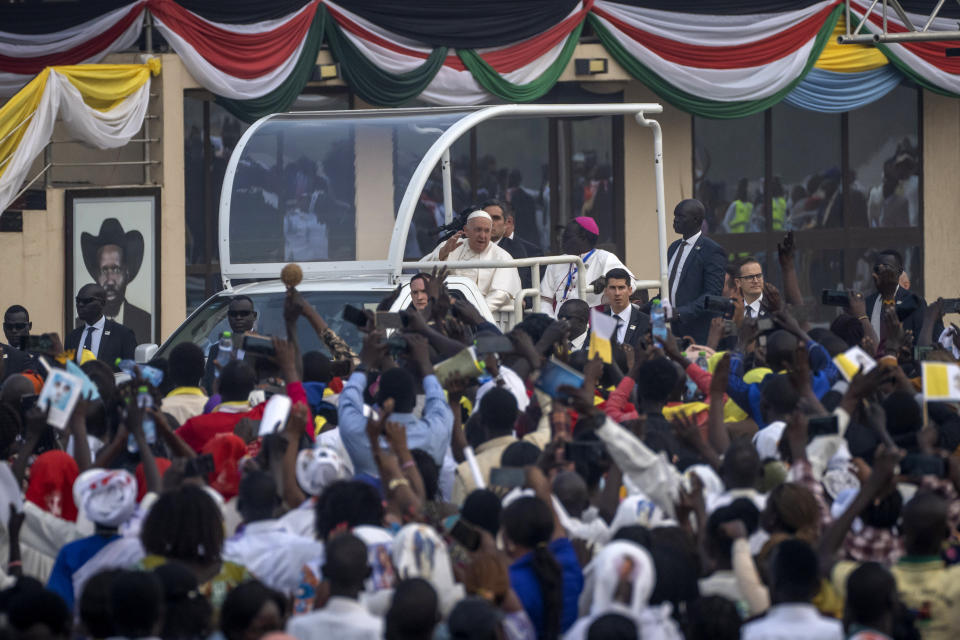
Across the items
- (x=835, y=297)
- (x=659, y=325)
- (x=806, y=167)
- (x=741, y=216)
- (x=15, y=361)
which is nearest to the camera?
(x=659, y=325)

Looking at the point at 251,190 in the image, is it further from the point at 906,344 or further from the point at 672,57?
the point at 672,57

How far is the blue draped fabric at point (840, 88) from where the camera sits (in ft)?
53.8

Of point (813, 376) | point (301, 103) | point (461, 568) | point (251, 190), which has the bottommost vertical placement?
point (461, 568)

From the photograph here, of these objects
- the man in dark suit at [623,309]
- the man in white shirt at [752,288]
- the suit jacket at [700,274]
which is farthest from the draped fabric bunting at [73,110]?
the man in white shirt at [752,288]

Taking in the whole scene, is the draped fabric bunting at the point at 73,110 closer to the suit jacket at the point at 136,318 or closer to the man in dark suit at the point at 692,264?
the suit jacket at the point at 136,318

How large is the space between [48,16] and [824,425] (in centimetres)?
1104

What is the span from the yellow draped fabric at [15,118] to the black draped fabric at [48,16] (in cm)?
168

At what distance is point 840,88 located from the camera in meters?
16.6

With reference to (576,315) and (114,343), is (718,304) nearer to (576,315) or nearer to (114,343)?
(576,315)

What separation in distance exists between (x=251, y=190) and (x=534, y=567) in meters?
6.55

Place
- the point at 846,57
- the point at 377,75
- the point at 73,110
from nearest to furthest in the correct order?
1. the point at 73,110
2. the point at 377,75
3. the point at 846,57

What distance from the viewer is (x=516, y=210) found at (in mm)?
17547

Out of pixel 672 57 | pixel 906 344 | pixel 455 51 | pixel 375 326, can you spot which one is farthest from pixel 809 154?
pixel 375 326

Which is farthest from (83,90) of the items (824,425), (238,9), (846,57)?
(824,425)
